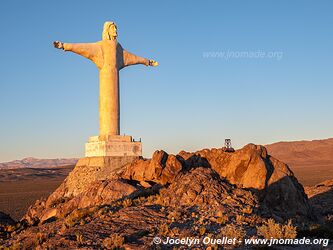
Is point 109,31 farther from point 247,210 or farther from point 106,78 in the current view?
point 247,210

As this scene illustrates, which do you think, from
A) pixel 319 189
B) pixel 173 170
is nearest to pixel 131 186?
pixel 173 170

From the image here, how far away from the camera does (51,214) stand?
16.2 meters

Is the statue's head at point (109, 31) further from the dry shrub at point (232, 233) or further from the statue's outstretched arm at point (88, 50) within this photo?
the dry shrub at point (232, 233)

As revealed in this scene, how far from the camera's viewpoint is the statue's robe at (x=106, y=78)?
71.4 feet

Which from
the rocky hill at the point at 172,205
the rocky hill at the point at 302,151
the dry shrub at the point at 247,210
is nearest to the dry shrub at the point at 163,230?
the rocky hill at the point at 172,205

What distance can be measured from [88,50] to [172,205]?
1225 centimetres

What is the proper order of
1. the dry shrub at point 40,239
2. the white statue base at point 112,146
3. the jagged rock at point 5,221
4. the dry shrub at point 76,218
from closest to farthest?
the dry shrub at point 40,239, the dry shrub at point 76,218, the jagged rock at point 5,221, the white statue base at point 112,146

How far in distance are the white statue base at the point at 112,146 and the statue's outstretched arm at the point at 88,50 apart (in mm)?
3998

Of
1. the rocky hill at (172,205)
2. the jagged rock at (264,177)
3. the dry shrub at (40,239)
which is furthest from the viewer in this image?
the jagged rock at (264,177)

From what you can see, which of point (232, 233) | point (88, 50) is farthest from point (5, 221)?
point (88, 50)

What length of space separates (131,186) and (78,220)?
13.1 ft

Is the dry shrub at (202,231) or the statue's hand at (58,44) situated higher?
the statue's hand at (58,44)

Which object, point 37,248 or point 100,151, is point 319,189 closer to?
point 100,151

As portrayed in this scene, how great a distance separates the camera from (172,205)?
12320 mm
